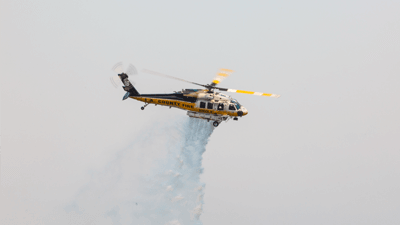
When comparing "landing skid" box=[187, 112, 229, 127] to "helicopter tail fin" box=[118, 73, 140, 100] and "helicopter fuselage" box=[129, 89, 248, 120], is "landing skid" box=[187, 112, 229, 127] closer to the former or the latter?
"helicopter fuselage" box=[129, 89, 248, 120]

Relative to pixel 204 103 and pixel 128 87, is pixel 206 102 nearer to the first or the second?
pixel 204 103

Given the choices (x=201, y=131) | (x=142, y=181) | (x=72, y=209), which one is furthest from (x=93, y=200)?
(x=201, y=131)

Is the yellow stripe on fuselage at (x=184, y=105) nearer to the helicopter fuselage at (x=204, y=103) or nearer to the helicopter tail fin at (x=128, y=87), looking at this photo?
the helicopter fuselage at (x=204, y=103)

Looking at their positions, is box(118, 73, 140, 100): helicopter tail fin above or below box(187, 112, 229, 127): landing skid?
above

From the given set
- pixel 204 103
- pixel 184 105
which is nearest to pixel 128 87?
pixel 184 105

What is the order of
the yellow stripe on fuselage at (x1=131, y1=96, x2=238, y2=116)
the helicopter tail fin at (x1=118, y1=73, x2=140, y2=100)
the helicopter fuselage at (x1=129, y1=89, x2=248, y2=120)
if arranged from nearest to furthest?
the helicopter fuselage at (x1=129, y1=89, x2=248, y2=120) → the yellow stripe on fuselage at (x1=131, y1=96, x2=238, y2=116) → the helicopter tail fin at (x1=118, y1=73, x2=140, y2=100)

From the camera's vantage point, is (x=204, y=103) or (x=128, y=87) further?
(x=128, y=87)

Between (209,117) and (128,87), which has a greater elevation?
(128,87)

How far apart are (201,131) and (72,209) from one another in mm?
23291

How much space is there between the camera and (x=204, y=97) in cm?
6019

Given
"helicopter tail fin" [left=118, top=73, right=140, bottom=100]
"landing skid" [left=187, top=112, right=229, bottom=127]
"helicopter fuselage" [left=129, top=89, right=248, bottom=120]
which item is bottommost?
"landing skid" [left=187, top=112, right=229, bottom=127]

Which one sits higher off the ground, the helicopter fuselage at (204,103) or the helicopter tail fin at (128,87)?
the helicopter tail fin at (128,87)

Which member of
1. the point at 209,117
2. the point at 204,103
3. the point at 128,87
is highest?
the point at 128,87

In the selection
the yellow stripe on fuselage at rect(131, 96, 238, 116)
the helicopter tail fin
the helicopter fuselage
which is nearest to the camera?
the helicopter fuselage
